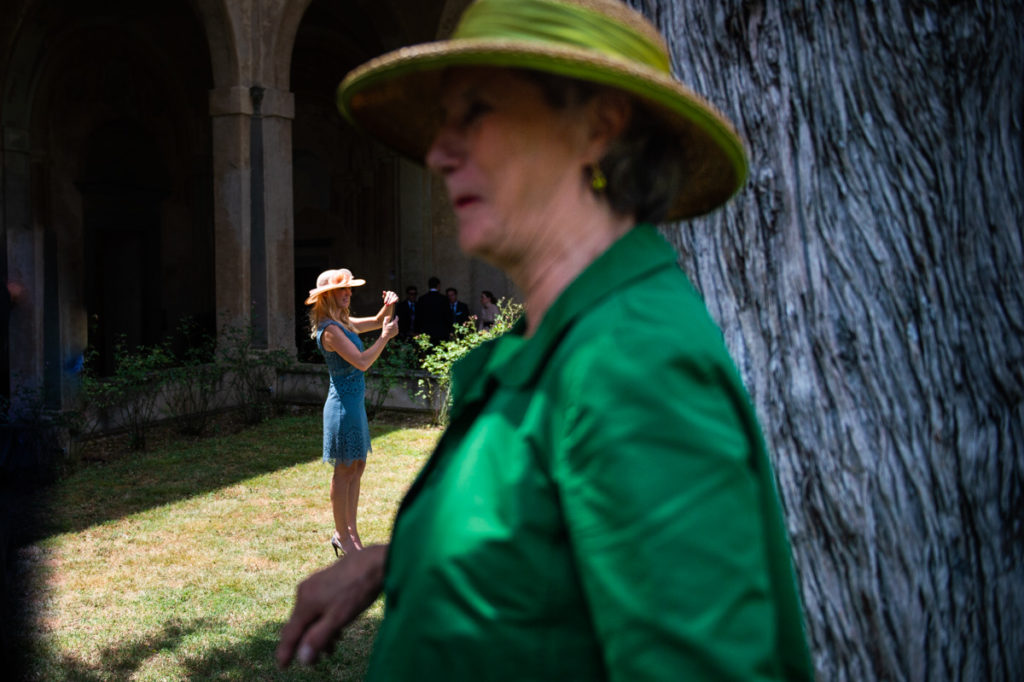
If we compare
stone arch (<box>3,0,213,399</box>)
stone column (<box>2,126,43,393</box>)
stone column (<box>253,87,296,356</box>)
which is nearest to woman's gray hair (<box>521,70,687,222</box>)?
stone column (<box>2,126,43,393</box>)

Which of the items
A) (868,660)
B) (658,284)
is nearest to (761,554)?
(658,284)

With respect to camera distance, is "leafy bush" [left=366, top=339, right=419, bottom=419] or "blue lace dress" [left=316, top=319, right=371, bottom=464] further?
"leafy bush" [left=366, top=339, right=419, bottom=419]

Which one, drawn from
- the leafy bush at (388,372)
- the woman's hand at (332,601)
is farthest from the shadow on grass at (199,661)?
the leafy bush at (388,372)

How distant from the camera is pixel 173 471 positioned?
30.7ft

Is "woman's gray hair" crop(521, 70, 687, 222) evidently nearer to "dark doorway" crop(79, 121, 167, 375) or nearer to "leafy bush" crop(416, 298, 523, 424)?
"leafy bush" crop(416, 298, 523, 424)

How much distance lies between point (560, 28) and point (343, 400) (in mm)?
5311

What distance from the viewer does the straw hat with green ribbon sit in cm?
126

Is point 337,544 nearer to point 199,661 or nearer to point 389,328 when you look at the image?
point 389,328

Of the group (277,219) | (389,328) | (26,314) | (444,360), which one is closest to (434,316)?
(277,219)

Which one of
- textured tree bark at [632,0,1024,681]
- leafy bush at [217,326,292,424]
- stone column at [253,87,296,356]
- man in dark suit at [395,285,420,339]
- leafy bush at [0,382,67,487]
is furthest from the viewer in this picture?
man in dark suit at [395,285,420,339]

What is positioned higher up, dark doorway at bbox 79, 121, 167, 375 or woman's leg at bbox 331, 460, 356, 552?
dark doorway at bbox 79, 121, 167, 375

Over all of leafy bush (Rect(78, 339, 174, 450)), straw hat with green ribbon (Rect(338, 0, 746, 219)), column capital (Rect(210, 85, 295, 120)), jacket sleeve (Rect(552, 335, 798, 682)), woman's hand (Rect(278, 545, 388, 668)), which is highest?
column capital (Rect(210, 85, 295, 120))

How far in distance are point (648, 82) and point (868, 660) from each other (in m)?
1.48

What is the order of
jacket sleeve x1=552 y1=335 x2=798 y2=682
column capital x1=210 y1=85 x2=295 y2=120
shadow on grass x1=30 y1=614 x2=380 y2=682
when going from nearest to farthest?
1. jacket sleeve x1=552 y1=335 x2=798 y2=682
2. shadow on grass x1=30 y1=614 x2=380 y2=682
3. column capital x1=210 y1=85 x2=295 y2=120
